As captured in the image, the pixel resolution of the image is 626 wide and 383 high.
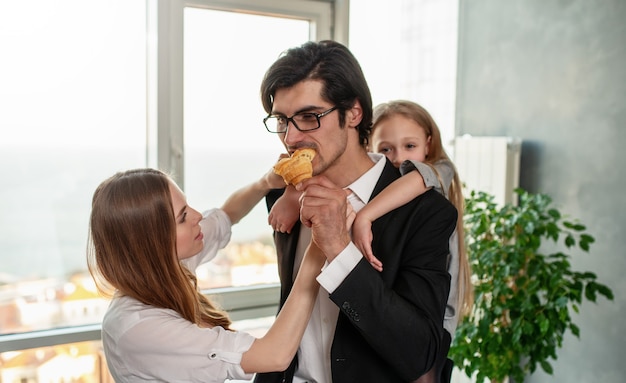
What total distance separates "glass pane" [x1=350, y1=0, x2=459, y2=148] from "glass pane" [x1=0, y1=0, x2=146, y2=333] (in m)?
1.55

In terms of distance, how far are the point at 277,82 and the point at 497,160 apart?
2029mm

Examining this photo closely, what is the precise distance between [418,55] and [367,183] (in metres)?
2.47

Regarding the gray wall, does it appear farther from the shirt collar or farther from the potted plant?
the shirt collar

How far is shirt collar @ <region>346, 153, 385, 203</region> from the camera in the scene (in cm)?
166

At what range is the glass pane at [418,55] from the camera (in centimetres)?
381

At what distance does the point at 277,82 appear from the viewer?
159 centimetres

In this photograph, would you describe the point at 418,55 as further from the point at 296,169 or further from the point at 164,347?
the point at 164,347

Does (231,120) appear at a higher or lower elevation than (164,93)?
lower

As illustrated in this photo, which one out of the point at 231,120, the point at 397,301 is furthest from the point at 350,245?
the point at 231,120

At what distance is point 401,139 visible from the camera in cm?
216

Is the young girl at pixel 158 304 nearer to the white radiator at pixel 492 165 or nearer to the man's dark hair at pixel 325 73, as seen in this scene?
the man's dark hair at pixel 325 73

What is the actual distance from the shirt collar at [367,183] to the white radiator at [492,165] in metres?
1.65

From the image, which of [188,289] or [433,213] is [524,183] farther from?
[188,289]

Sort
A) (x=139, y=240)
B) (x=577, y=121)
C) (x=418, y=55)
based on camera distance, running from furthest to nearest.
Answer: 1. (x=418, y=55)
2. (x=577, y=121)
3. (x=139, y=240)
